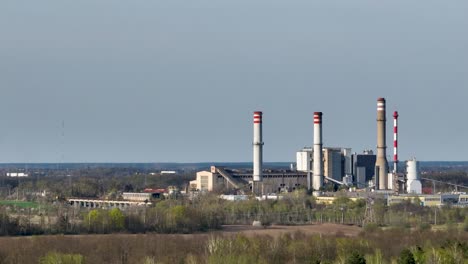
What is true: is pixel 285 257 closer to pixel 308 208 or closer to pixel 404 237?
pixel 404 237

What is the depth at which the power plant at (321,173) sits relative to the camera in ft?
277

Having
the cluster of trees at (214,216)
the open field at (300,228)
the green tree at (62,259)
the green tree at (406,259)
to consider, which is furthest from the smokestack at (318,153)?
the green tree at (62,259)

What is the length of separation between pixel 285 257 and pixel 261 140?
147 ft

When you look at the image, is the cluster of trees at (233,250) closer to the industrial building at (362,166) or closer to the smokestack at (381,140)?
the smokestack at (381,140)

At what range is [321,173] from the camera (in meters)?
88.5

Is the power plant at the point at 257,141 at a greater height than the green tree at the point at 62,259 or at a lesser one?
greater

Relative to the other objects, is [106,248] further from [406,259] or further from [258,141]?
[258,141]

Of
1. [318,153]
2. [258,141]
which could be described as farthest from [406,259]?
[258,141]

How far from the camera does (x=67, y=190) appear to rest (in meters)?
97.1

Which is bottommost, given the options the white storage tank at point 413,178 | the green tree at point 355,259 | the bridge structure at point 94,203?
the green tree at point 355,259

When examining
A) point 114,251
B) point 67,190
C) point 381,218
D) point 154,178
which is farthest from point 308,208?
point 154,178

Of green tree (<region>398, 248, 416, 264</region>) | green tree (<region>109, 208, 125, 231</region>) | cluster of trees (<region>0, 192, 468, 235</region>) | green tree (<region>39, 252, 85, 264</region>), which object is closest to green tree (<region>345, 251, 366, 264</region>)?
green tree (<region>398, 248, 416, 264</region>)

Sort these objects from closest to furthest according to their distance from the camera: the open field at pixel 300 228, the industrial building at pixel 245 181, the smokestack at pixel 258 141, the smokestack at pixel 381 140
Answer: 1. the open field at pixel 300 228
2. the smokestack at pixel 381 140
3. the smokestack at pixel 258 141
4. the industrial building at pixel 245 181

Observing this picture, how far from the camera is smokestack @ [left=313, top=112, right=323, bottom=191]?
8506cm
